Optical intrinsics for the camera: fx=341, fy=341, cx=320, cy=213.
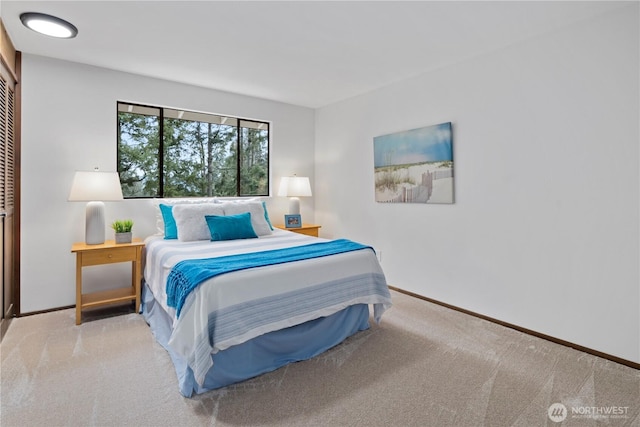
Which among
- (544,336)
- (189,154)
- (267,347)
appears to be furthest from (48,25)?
(544,336)

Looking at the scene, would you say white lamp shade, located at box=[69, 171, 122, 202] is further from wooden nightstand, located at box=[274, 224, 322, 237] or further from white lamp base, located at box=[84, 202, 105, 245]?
wooden nightstand, located at box=[274, 224, 322, 237]

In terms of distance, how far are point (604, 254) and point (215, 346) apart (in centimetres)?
274

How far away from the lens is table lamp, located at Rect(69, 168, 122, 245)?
3.10 metres

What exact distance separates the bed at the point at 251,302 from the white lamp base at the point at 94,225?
1.81 ft

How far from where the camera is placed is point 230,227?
3.41 meters

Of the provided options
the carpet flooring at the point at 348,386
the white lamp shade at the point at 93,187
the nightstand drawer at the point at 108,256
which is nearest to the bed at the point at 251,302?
the carpet flooring at the point at 348,386

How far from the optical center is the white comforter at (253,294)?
198 cm

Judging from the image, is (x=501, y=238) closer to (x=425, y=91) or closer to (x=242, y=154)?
(x=425, y=91)

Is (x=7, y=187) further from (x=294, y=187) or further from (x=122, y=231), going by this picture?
(x=294, y=187)

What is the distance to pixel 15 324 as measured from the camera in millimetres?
2986

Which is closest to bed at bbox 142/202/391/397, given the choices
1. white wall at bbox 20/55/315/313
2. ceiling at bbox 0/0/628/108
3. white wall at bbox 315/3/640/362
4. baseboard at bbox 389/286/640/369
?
white wall at bbox 20/55/315/313

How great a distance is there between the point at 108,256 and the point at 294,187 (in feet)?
7.77

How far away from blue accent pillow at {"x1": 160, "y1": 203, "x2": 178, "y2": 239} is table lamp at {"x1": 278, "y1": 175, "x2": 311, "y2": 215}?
1574mm

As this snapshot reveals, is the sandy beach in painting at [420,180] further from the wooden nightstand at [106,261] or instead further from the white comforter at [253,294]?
the wooden nightstand at [106,261]
